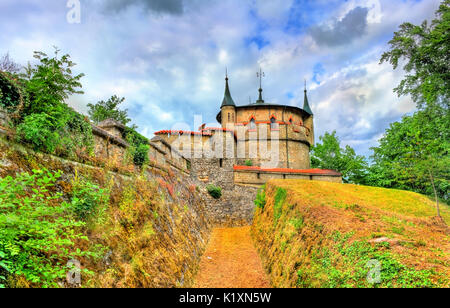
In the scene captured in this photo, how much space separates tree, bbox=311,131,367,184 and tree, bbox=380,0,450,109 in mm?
14410

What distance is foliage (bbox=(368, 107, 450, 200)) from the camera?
1312cm

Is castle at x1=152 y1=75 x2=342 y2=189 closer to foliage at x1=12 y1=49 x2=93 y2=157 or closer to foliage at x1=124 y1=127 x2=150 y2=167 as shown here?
foliage at x1=124 y1=127 x2=150 y2=167

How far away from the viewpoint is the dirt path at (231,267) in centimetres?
721

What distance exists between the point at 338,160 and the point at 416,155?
1649cm

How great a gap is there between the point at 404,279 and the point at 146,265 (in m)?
4.41

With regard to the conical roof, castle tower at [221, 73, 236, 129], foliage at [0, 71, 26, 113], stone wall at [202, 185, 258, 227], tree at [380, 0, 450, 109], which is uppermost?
the conical roof

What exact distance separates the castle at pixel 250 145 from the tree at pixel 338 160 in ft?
6.49

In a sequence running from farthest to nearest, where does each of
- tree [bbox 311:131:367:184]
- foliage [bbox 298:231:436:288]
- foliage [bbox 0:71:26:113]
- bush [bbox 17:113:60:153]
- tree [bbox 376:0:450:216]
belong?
tree [bbox 311:131:367:184], tree [bbox 376:0:450:216], foliage [bbox 0:71:26:113], bush [bbox 17:113:60:153], foliage [bbox 298:231:436:288]

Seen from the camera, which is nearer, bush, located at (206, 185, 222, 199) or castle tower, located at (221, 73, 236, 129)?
bush, located at (206, 185, 222, 199)

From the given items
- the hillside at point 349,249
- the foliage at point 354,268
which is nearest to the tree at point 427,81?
the hillside at point 349,249

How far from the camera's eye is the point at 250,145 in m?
30.7

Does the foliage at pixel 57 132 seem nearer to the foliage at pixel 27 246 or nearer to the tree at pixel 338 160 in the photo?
the foliage at pixel 27 246

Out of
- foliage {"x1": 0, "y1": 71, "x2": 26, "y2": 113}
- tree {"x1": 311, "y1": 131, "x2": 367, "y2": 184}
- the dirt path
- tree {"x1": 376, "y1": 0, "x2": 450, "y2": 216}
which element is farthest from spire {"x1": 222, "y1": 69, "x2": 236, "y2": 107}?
foliage {"x1": 0, "y1": 71, "x2": 26, "y2": 113}
